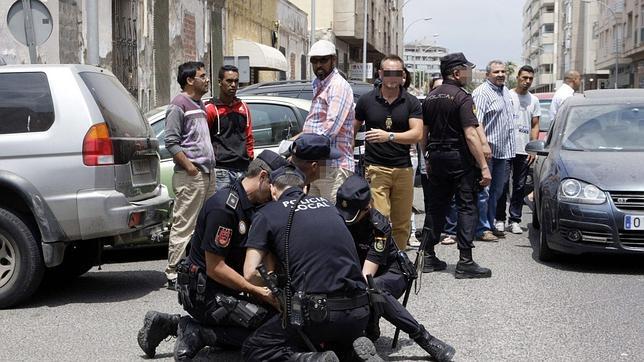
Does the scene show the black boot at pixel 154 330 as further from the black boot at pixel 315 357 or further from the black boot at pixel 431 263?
the black boot at pixel 431 263

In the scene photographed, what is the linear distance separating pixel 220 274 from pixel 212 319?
0.31 metres

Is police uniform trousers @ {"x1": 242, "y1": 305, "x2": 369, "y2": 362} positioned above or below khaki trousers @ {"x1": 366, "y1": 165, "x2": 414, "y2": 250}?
below

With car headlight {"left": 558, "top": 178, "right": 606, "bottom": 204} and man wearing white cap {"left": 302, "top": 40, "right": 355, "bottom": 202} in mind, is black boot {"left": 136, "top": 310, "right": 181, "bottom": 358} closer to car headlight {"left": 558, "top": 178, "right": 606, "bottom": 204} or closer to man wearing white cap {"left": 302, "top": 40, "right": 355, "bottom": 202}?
man wearing white cap {"left": 302, "top": 40, "right": 355, "bottom": 202}

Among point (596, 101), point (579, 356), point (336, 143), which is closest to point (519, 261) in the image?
point (596, 101)

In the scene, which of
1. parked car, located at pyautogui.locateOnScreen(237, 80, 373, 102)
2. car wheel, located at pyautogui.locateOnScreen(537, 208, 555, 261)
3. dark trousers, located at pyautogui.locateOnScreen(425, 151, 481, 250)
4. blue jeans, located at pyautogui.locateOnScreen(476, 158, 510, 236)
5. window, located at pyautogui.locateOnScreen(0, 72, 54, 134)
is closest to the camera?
window, located at pyautogui.locateOnScreen(0, 72, 54, 134)

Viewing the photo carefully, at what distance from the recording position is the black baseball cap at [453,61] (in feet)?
26.9

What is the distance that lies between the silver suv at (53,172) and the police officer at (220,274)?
1680 millimetres

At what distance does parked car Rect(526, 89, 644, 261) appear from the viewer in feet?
26.2

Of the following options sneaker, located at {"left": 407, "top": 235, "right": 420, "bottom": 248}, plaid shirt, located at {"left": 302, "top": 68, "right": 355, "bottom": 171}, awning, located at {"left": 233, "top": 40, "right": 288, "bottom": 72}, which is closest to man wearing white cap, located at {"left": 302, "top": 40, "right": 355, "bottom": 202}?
plaid shirt, located at {"left": 302, "top": 68, "right": 355, "bottom": 171}

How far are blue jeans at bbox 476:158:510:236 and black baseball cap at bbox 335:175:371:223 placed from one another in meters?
5.01

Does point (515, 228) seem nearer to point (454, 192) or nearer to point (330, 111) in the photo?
point (454, 192)

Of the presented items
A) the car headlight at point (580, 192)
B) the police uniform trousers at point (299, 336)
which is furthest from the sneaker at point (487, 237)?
the police uniform trousers at point (299, 336)

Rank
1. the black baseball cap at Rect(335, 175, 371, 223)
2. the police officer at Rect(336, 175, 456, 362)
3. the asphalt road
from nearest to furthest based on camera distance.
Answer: the police officer at Rect(336, 175, 456, 362)
the black baseball cap at Rect(335, 175, 371, 223)
the asphalt road

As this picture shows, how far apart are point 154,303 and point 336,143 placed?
6.13 feet
